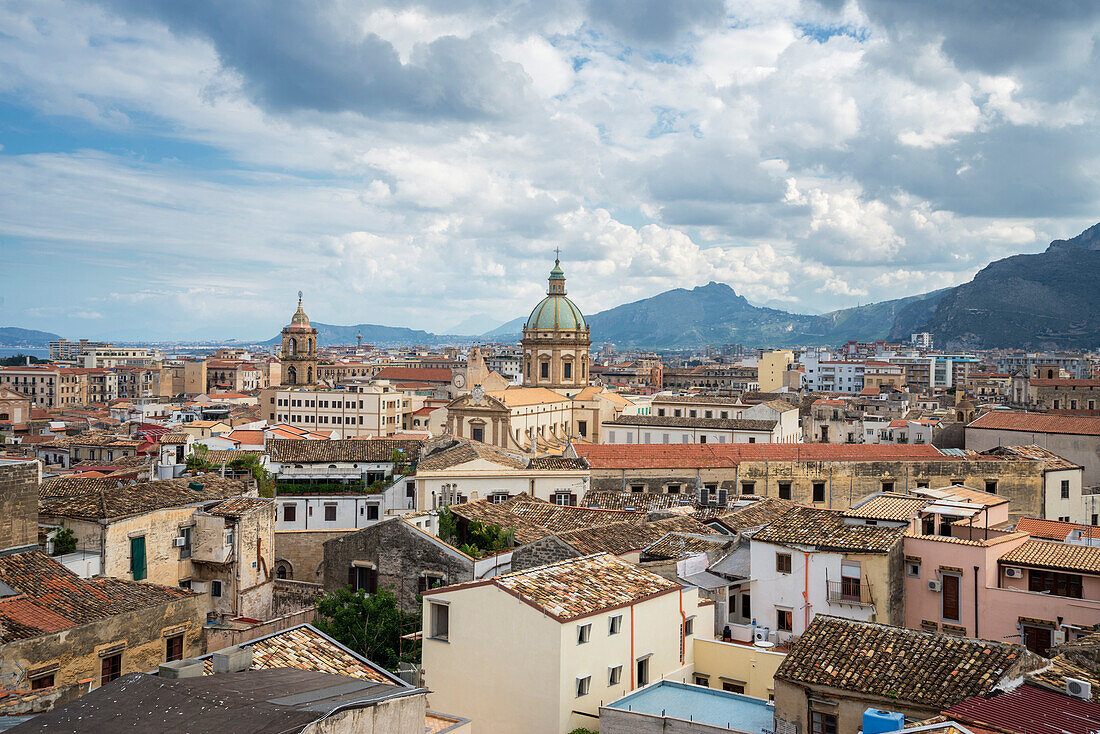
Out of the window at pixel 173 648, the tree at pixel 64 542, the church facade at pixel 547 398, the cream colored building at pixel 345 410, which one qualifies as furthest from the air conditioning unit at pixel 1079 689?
the cream colored building at pixel 345 410

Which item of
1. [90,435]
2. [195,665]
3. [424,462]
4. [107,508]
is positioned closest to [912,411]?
[424,462]

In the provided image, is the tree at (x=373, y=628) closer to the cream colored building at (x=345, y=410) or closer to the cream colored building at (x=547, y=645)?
the cream colored building at (x=547, y=645)

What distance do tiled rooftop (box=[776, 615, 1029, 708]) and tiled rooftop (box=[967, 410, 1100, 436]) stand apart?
41.7 meters

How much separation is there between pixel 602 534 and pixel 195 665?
13807 millimetres

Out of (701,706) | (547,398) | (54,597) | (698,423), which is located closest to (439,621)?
(701,706)

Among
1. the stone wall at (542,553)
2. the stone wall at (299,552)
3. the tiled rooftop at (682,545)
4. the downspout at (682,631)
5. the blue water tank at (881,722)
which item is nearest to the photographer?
the blue water tank at (881,722)

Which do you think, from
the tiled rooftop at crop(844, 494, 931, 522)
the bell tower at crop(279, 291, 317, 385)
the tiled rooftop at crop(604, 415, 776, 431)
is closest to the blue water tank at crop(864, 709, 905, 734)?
the tiled rooftop at crop(844, 494, 931, 522)

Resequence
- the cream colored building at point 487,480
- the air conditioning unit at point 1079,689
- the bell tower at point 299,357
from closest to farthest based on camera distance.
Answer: the air conditioning unit at point 1079,689, the cream colored building at point 487,480, the bell tower at point 299,357

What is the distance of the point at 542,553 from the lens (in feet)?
74.4

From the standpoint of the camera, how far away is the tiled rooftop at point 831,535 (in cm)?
2036

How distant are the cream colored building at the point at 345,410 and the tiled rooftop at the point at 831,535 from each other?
206ft

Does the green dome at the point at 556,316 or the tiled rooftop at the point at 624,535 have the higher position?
the green dome at the point at 556,316

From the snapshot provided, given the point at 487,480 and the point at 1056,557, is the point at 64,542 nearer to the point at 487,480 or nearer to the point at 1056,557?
the point at 487,480

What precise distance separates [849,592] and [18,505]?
659 inches
